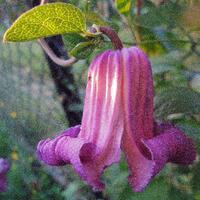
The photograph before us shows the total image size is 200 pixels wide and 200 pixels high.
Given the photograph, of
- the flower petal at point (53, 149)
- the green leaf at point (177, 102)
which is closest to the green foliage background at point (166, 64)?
the green leaf at point (177, 102)

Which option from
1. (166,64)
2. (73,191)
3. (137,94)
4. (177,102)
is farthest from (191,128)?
(73,191)

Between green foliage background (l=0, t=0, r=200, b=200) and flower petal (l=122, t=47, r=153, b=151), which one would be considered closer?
flower petal (l=122, t=47, r=153, b=151)

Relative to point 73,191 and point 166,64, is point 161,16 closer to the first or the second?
point 166,64

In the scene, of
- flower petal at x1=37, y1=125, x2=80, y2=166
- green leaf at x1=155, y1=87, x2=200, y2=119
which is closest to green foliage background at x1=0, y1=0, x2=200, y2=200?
green leaf at x1=155, y1=87, x2=200, y2=119

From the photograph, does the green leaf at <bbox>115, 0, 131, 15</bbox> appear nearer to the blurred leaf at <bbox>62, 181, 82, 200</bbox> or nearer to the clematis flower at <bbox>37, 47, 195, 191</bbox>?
the clematis flower at <bbox>37, 47, 195, 191</bbox>

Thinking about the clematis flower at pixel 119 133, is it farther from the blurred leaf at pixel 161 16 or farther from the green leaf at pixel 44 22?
the blurred leaf at pixel 161 16

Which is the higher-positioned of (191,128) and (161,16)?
(161,16)
